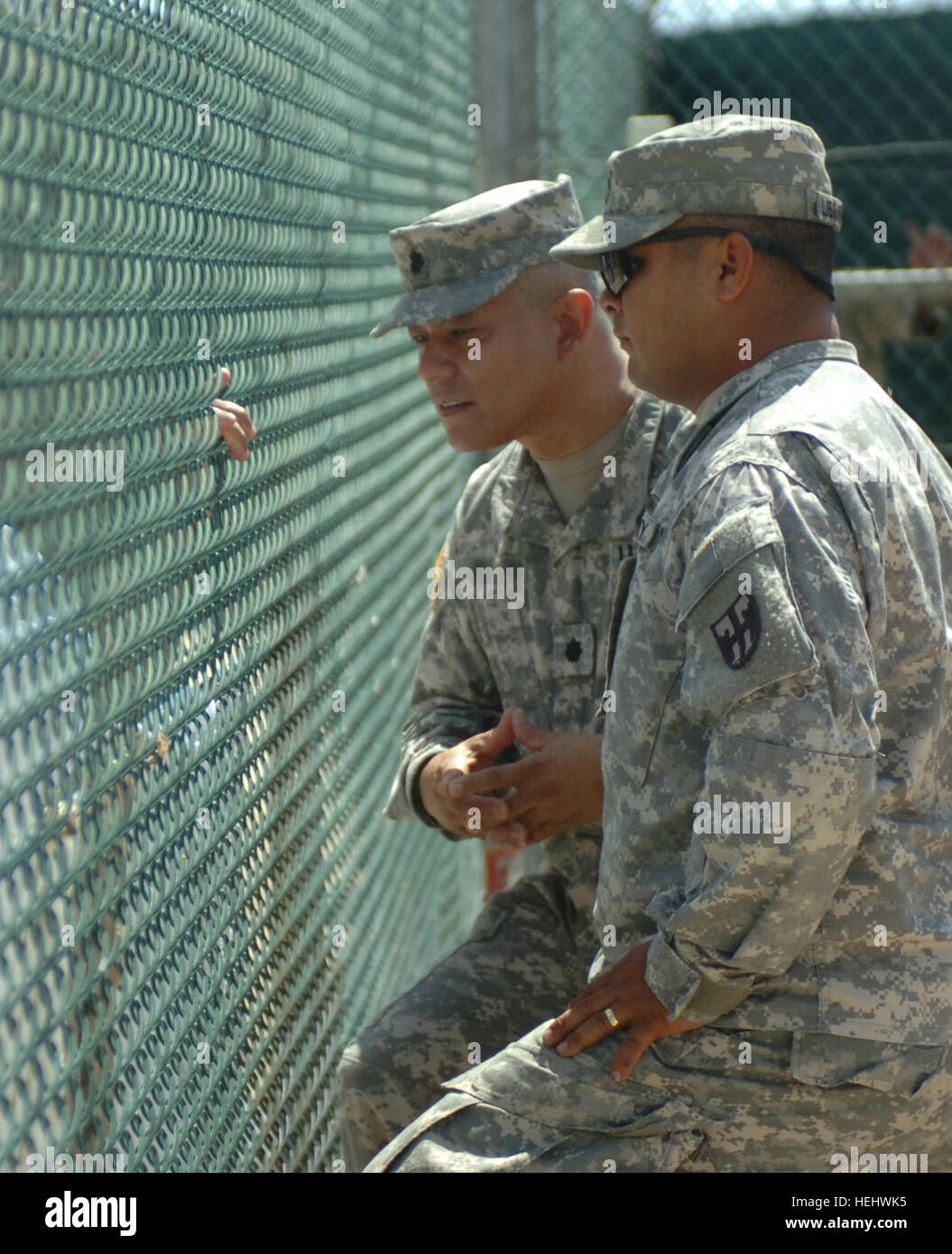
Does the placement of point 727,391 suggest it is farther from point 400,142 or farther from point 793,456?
point 400,142

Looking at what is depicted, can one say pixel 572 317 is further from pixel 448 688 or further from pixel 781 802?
pixel 781 802

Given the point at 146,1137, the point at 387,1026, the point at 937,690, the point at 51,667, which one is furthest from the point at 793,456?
the point at 387,1026

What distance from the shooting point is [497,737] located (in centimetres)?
241

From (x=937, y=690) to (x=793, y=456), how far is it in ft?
1.10

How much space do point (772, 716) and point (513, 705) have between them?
3.31 ft

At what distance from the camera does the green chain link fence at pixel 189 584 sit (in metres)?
1.41

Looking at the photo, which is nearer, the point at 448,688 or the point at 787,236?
the point at 787,236

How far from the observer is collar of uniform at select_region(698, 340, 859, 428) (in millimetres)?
1874
